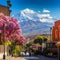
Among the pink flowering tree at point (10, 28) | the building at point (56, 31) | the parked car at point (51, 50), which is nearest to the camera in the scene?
the pink flowering tree at point (10, 28)

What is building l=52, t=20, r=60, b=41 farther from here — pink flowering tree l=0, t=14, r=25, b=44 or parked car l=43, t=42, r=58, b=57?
pink flowering tree l=0, t=14, r=25, b=44

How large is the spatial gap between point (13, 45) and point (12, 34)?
955cm

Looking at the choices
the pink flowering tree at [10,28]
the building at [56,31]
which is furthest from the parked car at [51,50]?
the pink flowering tree at [10,28]

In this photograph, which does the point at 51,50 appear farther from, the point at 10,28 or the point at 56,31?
the point at 10,28

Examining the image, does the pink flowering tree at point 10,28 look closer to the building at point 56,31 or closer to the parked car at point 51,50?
the parked car at point 51,50

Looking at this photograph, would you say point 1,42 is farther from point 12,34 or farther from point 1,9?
point 1,9

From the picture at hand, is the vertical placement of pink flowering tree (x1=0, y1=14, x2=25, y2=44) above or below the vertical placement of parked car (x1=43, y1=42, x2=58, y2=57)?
above

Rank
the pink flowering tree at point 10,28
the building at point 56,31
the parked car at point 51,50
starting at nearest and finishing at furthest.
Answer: the pink flowering tree at point 10,28 → the parked car at point 51,50 → the building at point 56,31

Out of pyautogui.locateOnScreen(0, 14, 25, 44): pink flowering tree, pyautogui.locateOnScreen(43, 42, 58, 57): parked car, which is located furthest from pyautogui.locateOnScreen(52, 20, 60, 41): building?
pyautogui.locateOnScreen(0, 14, 25, 44): pink flowering tree

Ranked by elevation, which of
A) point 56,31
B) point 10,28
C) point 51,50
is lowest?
point 51,50

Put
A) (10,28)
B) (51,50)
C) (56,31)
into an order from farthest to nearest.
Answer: (56,31) < (51,50) < (10,28)

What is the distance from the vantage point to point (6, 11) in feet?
273

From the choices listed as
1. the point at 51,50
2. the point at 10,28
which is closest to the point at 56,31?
the point at 51,50

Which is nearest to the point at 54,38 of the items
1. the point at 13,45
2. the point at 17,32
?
the point at 13,45
